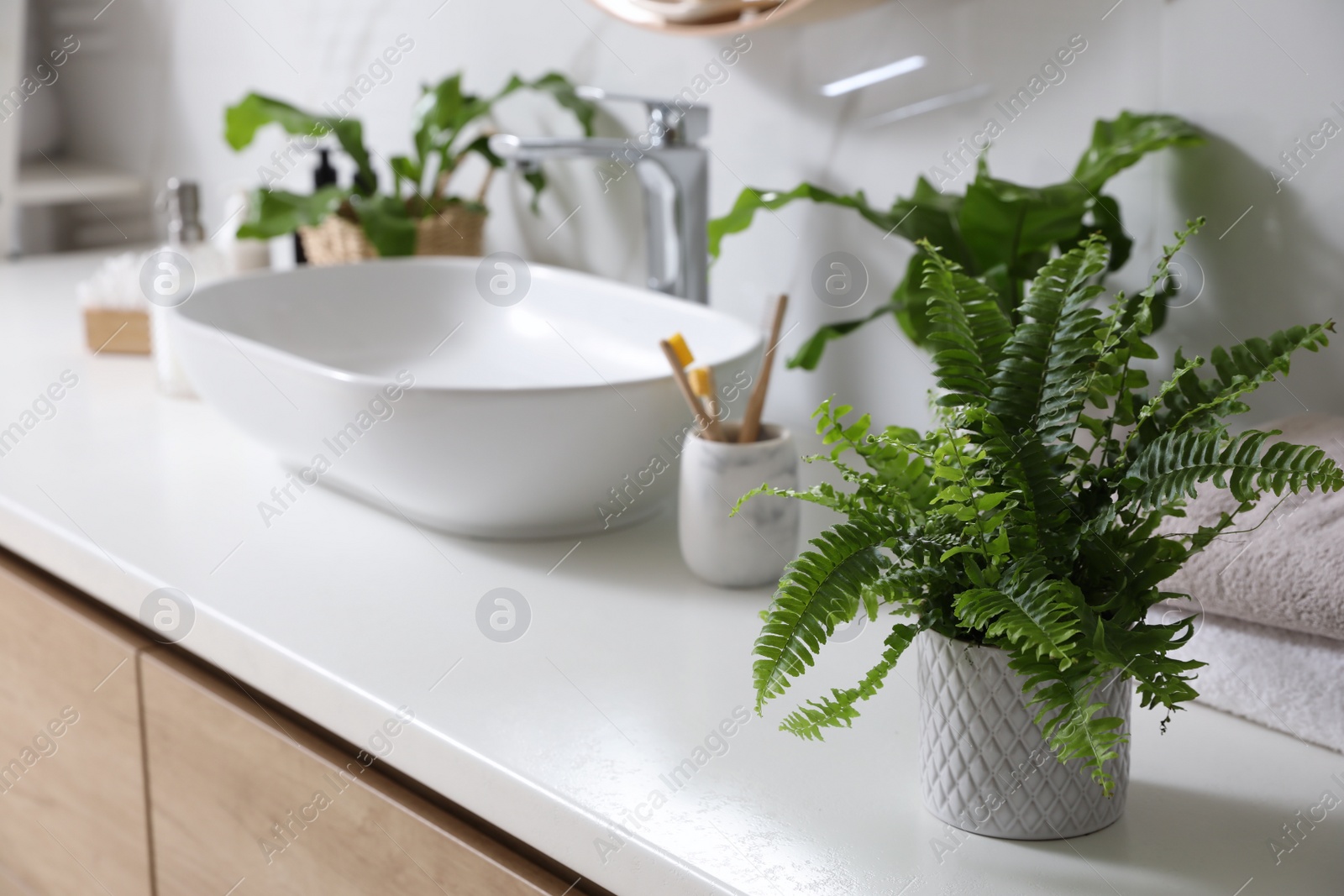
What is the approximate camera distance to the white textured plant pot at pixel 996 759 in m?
0.53

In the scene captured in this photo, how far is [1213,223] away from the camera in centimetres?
84

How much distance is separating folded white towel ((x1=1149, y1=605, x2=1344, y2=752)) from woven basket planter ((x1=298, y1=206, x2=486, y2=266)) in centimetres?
92

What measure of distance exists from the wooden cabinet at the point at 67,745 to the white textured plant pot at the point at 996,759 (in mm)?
566

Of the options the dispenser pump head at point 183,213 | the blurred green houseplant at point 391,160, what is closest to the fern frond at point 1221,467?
the blurred green houseplant at point 391,160

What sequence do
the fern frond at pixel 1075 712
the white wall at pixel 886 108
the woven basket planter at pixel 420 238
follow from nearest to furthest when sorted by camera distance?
the fern frond at pixel 1075 712
the white wall at pixel 886 108
the woven basket planter at pixel 420 238

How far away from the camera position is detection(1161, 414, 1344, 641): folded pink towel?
580 millimetres

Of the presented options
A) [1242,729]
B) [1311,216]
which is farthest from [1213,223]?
[1242,729]

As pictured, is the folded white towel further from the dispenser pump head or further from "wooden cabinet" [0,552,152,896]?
the dispenser pump head

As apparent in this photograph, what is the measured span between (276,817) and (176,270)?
2.43ft

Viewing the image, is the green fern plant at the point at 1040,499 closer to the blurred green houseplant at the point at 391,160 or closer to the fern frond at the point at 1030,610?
the fern frond at the point at 1030,610

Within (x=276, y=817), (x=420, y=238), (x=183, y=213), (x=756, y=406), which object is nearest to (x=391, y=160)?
(x=420, y=238)

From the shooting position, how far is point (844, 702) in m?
0.51

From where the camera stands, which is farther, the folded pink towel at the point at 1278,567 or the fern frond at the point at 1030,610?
the folded pink towel at the point at 1278,567

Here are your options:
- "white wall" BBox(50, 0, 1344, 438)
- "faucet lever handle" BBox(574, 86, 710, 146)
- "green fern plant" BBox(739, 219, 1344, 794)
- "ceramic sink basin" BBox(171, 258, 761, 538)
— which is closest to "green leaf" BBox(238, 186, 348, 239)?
"ceramic sink basin" BBox(171, 258, 761, 538)
